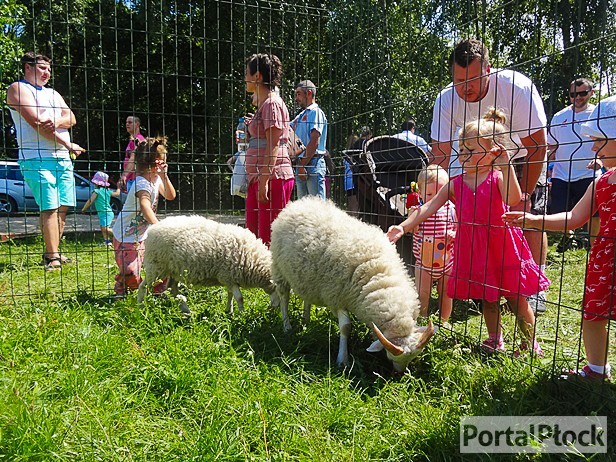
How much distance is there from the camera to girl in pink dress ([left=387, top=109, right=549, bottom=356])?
10.1ft

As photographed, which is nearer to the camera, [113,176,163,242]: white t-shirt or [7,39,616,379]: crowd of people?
[7,39,616,379]: crowd of people

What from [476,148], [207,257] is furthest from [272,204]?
[476,148]

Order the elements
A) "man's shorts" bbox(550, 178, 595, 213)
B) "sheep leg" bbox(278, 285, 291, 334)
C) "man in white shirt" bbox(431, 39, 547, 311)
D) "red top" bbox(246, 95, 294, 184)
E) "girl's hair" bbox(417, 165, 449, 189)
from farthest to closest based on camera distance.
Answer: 1. "man's shorts" bbox(550, 178, 595, 213)
2. "red top" bbox(246, 95, 294, 184)
3. "girl's hair" bbox(417, 165, 449, 189)
4. "sheep leg" bbox(278, 285, 291, 334)
5. "man in white shirt" bbox(431, 39, 547, 311)

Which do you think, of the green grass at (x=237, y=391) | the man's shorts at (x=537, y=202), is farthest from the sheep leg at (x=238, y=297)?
the man's shorts at (x=537, y=202)

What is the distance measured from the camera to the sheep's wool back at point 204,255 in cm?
389

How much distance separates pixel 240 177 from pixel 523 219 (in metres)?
2.91

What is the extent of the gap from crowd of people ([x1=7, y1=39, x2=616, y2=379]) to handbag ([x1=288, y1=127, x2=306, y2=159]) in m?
0.07

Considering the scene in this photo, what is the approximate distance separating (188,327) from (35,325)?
1.04 metres

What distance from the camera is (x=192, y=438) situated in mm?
2119

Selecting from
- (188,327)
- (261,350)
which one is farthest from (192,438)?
(188,327)

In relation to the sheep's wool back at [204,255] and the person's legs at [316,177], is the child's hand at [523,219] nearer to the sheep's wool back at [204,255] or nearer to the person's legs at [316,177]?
the sheep's wool back at [204,255]

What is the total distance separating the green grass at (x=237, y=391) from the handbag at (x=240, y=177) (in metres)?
1.56

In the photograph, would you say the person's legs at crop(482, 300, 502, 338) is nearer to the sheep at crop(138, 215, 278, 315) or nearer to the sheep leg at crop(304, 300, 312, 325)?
the sheep leg at crop(304, 300, 312, 325)

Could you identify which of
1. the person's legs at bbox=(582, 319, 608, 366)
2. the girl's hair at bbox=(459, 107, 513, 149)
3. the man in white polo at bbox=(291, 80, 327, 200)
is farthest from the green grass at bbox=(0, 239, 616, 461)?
the man in white polo at bbox=(291, 80, 327, 200)
